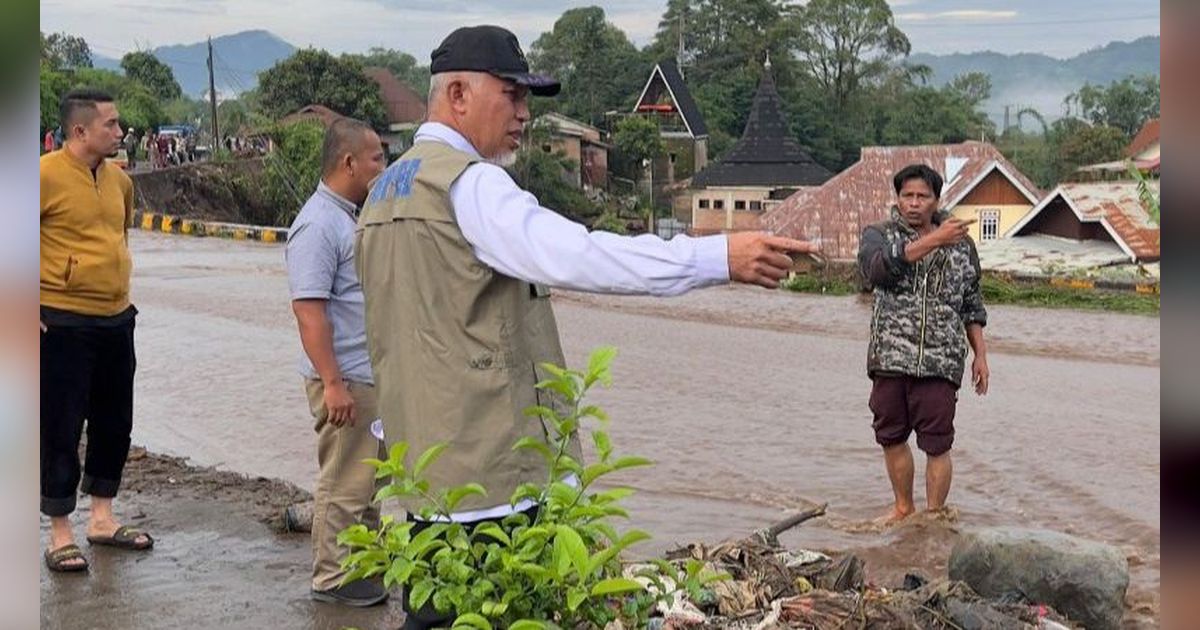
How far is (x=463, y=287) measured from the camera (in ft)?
9.08

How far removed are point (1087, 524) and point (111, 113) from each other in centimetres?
559

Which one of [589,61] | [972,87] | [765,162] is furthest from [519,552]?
[972,87]

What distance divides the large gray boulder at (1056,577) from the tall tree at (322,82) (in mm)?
46057

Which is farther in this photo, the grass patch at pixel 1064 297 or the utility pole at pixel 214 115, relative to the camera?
the utility pole at pixel 214 115

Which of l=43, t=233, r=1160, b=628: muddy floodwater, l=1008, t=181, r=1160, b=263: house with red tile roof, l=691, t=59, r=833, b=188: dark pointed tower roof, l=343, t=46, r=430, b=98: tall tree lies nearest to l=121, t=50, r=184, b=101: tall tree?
l=343, t=46, r=430, b=98: tall tree

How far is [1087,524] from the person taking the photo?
24.4ft

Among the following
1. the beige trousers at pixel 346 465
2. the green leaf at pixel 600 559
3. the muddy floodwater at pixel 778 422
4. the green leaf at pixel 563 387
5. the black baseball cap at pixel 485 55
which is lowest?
the muddy floodwater at pixel 778 422

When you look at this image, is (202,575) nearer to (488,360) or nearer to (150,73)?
(488,360)

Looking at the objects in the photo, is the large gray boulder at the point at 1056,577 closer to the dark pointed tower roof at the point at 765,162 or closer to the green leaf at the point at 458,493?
the green leaf at the point at 458,493

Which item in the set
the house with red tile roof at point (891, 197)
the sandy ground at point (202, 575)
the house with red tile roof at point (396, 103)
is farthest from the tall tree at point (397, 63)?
the sandy ground at point (202, 575)

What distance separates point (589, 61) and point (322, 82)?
1348cm

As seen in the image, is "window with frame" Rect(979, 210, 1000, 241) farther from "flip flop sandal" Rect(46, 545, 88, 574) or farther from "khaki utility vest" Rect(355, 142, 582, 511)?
"khaki utility vest" Rect(355, 142, 582, 511)

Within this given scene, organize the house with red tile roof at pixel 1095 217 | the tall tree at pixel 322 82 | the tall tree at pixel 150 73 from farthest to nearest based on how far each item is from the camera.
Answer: the tall tree at pixel 150 73, the tall tree at pixel 322 82, the house with red tile roof at pixel 1095 217

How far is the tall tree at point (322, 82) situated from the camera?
49562 mm
